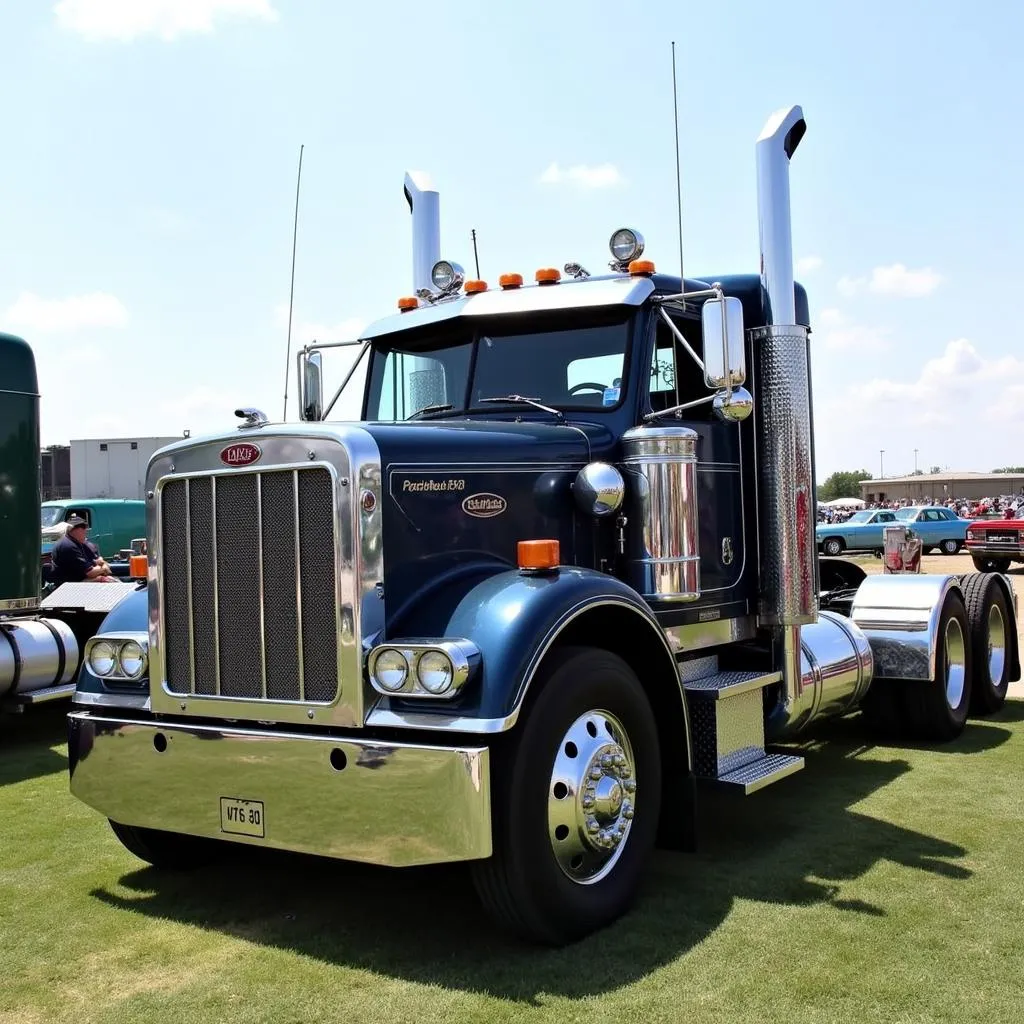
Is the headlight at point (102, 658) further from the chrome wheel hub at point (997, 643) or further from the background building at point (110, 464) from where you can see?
the background building at point (110, 464)

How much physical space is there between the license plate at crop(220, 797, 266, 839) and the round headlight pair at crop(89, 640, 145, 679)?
847mm

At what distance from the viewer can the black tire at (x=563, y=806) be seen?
3904 mm

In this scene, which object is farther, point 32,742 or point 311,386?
point 32,742

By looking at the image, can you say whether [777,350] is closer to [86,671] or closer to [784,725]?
[784,725]

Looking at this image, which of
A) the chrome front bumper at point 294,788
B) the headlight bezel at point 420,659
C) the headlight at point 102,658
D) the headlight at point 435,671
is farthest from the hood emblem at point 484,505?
the headlight at point 102,658

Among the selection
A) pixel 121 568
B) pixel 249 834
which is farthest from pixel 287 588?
pixel 121 568

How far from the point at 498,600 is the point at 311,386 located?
2727 millimetres

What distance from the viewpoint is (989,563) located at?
26891 millimetres

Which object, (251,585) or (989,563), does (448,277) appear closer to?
(251,585)

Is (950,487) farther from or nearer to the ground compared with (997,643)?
farther from the ground

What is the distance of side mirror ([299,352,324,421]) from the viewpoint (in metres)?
6.39

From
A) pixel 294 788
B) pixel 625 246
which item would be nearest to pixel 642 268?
pixel 625 246

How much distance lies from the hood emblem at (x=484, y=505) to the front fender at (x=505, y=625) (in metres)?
0.29

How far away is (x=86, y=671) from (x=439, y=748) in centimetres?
200
